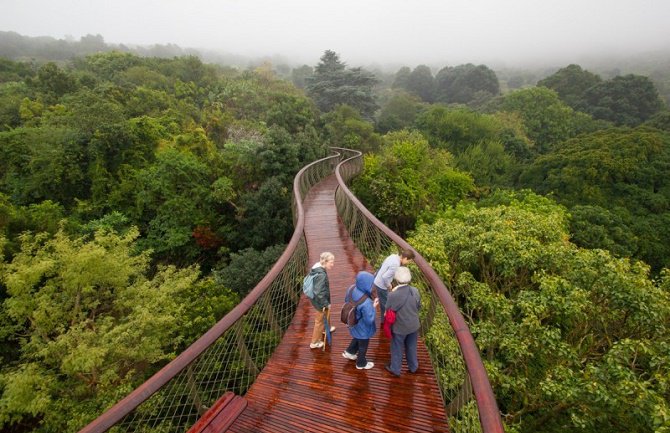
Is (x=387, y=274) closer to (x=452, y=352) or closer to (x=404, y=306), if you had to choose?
(x=404, y=306)

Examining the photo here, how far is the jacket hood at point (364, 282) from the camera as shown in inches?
130

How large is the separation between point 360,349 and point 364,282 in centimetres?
77

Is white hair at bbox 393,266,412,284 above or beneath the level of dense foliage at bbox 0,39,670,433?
above

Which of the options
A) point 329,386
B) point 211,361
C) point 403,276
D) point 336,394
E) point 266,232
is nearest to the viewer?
point 403,276

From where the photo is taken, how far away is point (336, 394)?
329cm

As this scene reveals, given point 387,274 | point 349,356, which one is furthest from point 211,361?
point 387,274

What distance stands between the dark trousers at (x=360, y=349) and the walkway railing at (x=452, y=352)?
29.1 inches

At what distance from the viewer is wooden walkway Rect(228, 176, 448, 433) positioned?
115 inches

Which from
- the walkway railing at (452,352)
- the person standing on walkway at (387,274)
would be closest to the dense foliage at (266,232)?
the walkway railing at (452,352)

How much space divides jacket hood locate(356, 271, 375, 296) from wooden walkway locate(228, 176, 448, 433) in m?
0.96

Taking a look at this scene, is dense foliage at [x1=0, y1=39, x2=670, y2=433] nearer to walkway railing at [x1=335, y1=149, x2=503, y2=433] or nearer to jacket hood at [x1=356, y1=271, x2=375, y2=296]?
walkway railing at [x1=335, y1=149, x2=503, y2=433]

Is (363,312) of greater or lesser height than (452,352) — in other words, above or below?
above

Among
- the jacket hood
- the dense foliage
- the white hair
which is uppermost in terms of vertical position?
the white hair

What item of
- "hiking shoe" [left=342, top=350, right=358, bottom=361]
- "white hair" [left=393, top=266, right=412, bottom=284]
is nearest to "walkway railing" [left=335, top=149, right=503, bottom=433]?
"white hair" [left=393, top=266, right=412, bottom=284]
